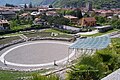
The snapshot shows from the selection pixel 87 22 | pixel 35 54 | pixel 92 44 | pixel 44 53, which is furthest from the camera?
pixel 87 22

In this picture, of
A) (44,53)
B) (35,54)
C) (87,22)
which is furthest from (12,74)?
(87,22)

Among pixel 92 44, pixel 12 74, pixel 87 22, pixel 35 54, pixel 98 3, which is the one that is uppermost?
pixel 92 44

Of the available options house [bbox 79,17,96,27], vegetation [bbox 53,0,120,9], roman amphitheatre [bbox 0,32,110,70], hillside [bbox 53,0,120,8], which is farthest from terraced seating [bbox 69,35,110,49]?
hillside [bbox 53,0,120,8]

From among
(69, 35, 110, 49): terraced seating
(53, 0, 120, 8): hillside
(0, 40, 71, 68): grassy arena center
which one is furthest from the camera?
(53, 0, 120, 8): hillside

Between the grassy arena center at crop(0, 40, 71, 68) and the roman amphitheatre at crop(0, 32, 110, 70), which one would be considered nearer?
the roman amphitheatre at crop(0, 32, 110, 70)

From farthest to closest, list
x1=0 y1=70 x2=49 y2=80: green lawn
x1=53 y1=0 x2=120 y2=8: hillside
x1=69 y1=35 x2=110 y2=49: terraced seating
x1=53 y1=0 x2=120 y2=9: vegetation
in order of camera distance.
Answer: x1=53 y1=0 x2=120 y2=8: hillside < x1=53 y1=0 x2=120 y2=9: vegetation < x1=69 y1=35 x2=110 y2=49: terraced seating < x1=0 y1=70 x2=49 y2=80: green lawn

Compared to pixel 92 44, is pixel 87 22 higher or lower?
lower

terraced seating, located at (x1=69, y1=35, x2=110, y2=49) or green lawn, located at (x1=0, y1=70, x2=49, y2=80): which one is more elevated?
terraced seating, located at (x1=69, y1=35, x2=110, y2=49)

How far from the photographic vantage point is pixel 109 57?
12.2m

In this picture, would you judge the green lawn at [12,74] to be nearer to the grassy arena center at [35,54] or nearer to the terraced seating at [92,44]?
the grassy arena center at [35,54]

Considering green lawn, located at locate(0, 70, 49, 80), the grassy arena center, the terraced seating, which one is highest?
the terraced seating

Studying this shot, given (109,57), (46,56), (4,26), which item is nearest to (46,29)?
(4,26)

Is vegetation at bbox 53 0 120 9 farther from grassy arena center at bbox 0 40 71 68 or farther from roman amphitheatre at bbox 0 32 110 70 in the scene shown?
roman amphitheatre at bbox 0 32 110 70

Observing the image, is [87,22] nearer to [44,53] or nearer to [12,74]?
[44,53]
